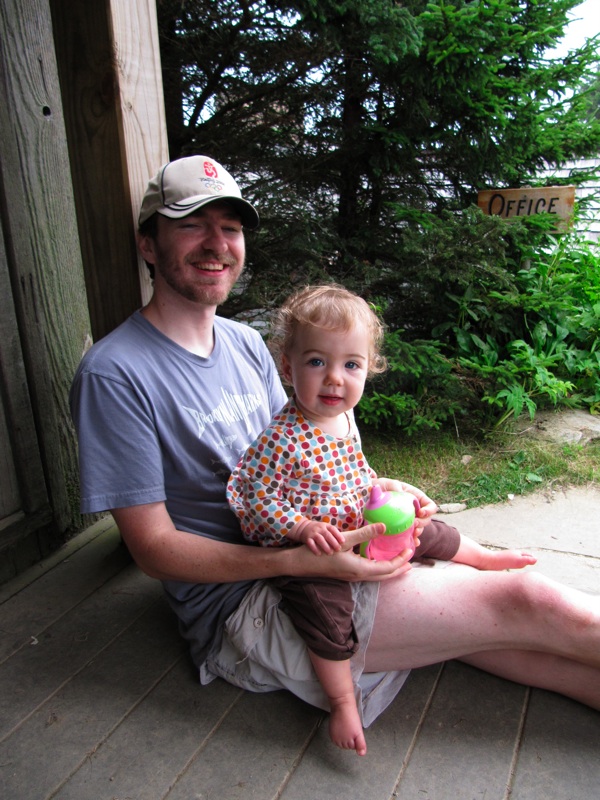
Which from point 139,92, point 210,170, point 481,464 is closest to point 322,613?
point 210,170

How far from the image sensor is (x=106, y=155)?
1.93 m

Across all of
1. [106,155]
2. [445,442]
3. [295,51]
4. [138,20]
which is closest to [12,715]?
[106,155]

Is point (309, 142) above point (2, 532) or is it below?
above

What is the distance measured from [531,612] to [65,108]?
6.88ft

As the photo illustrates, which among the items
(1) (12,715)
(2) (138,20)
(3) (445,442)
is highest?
(2) (138,20)

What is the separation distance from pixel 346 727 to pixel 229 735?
0.31 metres

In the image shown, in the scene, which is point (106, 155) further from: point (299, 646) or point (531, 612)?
point (531, 612)

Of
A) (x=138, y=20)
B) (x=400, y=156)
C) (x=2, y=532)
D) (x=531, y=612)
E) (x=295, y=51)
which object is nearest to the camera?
(x=531, y=612)

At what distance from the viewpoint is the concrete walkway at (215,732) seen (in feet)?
4.50

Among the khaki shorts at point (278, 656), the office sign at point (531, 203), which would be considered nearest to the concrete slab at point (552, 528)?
the khaki shorts at point (278, 656)

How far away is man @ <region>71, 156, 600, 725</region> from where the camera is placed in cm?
150

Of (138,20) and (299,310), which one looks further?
(138,20)

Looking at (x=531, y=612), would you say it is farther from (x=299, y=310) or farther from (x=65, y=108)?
(x=65, y=108)

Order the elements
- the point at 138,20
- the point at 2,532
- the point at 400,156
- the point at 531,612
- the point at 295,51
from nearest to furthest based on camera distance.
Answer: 1. the point at 531,612
2. the point at 138,20
3. the point at 2,532
4. the point at 295,51
5. the point at 400,156
